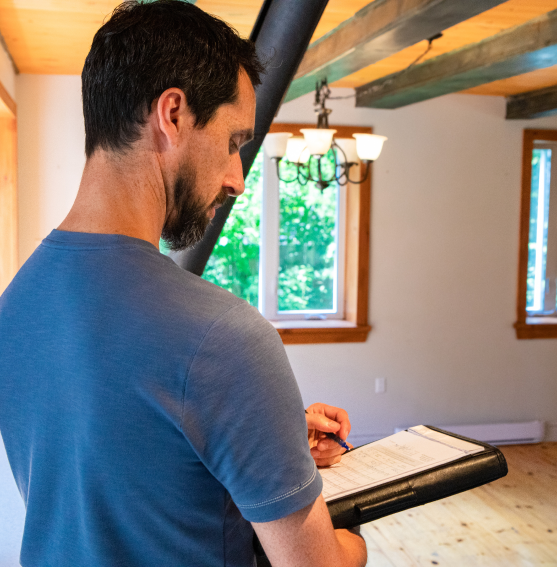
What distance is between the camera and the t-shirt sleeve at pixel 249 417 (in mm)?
543

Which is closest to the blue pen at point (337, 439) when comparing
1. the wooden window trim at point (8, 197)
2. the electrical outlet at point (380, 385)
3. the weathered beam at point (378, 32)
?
the weathered beam at point (378, 32)

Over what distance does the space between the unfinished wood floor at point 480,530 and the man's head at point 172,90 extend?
2773 millimetres

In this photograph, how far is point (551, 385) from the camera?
483 centimetres

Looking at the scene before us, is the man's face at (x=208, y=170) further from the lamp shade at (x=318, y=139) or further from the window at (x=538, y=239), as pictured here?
the window at (x=538, y=239)

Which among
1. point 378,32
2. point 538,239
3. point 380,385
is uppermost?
point 378,32

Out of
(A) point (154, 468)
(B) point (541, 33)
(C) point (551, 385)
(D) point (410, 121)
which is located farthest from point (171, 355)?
(C) point (551, 385)

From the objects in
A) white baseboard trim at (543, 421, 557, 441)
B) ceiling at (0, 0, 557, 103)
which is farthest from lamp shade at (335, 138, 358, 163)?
white baseboard trim at (543, 421, 557, 441)

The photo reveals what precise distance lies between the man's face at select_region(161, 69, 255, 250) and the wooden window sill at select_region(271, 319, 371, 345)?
141 inches

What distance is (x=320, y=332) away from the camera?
4.34 metres

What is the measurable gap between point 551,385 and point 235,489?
15.9 feet

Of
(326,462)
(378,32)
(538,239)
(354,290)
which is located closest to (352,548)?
(326,462)

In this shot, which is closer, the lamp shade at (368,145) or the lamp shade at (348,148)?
the lamp shade at (368,145)

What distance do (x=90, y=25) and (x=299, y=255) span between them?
223 centimetres

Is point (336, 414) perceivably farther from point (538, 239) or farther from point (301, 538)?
point (538, 239)
